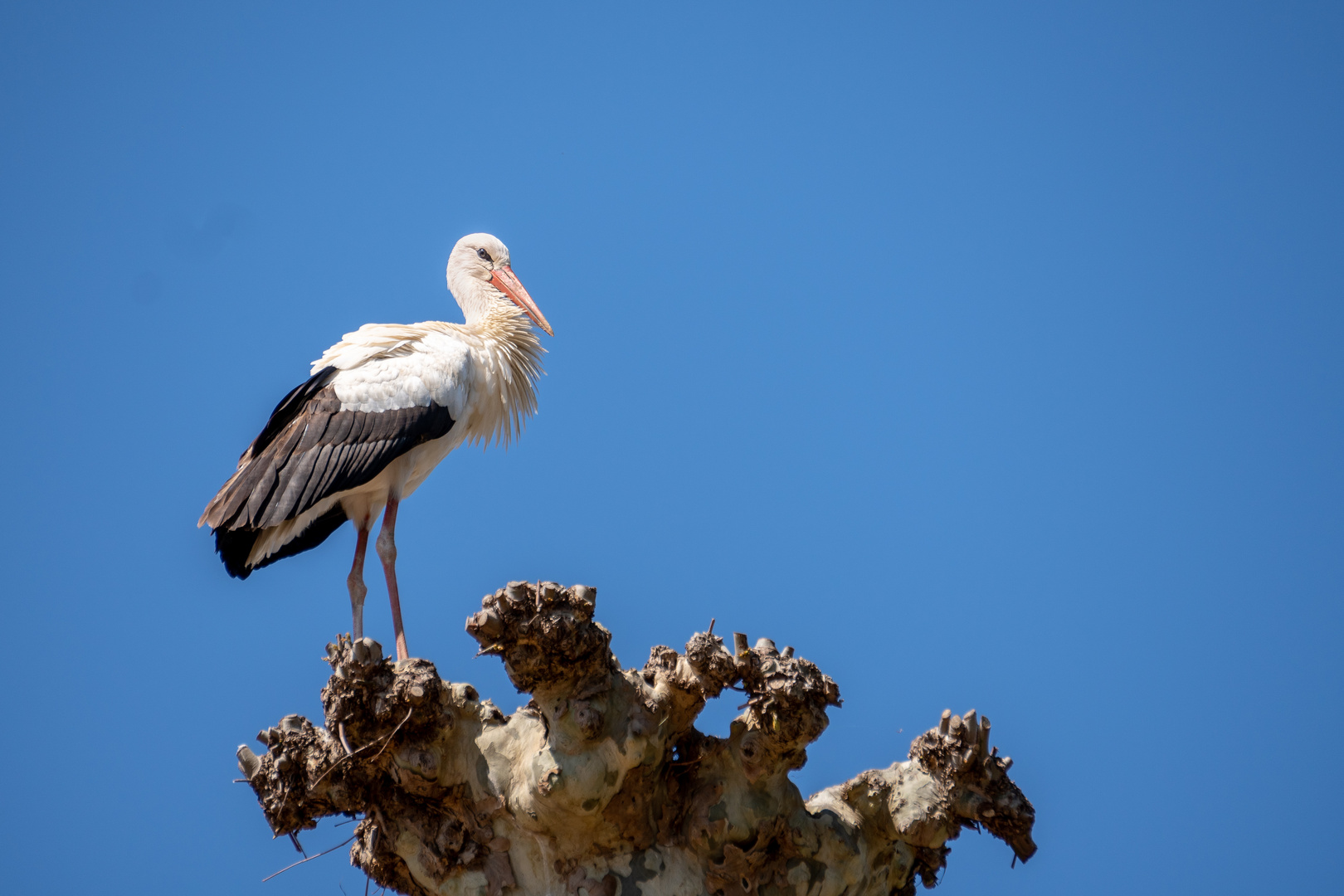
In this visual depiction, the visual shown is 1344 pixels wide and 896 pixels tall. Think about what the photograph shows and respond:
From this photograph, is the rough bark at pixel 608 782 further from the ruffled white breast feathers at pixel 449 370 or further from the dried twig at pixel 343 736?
the ruffled white breast feathers at pixel 449 370

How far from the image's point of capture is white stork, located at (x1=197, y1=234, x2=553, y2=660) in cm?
888

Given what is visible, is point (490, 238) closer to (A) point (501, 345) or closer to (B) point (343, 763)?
(A) point (501, 345)

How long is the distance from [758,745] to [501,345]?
4730 mm

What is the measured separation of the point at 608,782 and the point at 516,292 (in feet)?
17.9

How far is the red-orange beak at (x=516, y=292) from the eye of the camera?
35.2 ft

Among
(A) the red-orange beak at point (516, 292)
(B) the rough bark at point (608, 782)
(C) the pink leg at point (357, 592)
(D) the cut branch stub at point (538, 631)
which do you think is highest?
(A) the red-orange beak at point (516, 292)

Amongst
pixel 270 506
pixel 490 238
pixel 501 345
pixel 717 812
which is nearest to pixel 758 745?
pixel 717 812

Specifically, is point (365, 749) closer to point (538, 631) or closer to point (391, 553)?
point (538, 631)

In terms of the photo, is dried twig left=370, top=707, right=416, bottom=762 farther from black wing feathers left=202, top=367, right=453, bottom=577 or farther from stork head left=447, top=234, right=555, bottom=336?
stork head left=447, top=234, right=555, bottom=336

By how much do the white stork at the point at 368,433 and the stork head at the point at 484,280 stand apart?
1.32 feet

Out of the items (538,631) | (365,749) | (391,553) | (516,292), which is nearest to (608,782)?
(538,631)

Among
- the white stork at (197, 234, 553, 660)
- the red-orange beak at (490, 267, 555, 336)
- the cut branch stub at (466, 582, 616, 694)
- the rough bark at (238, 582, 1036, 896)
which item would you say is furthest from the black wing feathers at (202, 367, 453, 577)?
the cut branch stub at (466, 582, 616, 694)

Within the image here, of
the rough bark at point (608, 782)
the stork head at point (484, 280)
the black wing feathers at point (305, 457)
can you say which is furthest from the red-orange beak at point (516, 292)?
the rough bark at point (608, 782)

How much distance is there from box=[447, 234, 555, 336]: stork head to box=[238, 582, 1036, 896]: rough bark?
4714 millimetres
